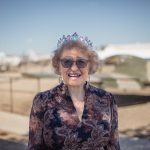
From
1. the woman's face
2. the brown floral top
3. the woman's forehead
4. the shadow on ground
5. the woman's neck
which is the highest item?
the woman's forehead

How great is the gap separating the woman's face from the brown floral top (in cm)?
10

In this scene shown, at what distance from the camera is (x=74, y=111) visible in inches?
94.2

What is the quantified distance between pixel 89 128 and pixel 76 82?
0.37 metres

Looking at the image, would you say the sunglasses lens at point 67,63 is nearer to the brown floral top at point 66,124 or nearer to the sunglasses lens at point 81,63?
the sunglasses lens at point 81,63

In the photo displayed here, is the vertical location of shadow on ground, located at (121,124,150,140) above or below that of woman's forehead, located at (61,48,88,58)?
below

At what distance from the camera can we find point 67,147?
231 centimetres

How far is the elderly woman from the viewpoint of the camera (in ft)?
7.64

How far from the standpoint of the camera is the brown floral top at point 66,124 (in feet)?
7.60

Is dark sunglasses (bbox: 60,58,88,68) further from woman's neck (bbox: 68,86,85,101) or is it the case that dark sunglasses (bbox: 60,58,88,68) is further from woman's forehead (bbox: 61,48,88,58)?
woman's neck (bbox: 68,86,85,101)

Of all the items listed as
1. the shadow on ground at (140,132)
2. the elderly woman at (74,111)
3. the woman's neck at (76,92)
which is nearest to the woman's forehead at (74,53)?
the elderly woman at (74,111)

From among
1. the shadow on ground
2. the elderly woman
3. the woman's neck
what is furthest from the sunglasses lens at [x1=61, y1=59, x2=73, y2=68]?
the shadow on ground

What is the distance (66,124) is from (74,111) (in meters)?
0.12

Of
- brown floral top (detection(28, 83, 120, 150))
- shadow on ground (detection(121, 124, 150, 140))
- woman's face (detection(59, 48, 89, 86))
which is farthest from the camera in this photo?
shadow on ground (detection(121, 124, 150, 140))

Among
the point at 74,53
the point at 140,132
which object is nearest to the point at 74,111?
the point at 74,53
